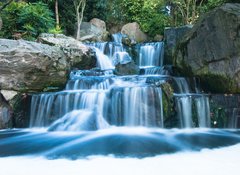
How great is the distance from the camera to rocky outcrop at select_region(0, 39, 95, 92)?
30.3 ft

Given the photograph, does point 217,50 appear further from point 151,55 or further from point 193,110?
point 151,55

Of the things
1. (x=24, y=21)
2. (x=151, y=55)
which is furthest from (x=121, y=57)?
(x=24, y=21)

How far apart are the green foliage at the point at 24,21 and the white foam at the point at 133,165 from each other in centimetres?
819

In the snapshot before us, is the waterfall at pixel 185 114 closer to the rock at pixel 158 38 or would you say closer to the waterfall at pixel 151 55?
the waterfall at pixel 151 55

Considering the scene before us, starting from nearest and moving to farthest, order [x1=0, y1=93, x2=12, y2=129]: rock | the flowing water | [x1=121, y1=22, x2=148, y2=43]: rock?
the flowing water → [x1=0, y1=93, x2=12, y2=129]: rock → [x1=121, y1=22, x2=148, y2=43]: rock

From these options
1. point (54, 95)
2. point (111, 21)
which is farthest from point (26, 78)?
point (111, 21)

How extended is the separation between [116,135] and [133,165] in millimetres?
2172

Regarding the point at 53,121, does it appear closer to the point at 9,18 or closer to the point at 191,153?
the point at 191,153

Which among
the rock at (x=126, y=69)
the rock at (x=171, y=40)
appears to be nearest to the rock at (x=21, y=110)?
the rock at (x=126, y=69)

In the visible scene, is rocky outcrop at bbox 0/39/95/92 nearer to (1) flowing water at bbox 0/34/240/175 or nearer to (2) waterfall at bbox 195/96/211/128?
(1) flowing water at bbox 0/34/240/175

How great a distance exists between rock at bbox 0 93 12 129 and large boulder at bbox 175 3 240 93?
5229 millimetres

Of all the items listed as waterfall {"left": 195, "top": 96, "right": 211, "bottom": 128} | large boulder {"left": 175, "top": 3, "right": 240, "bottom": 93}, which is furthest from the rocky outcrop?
waterfall {"left": 195, "top": 96, "right": 211, "bottom": 128}

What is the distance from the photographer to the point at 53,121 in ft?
29.3

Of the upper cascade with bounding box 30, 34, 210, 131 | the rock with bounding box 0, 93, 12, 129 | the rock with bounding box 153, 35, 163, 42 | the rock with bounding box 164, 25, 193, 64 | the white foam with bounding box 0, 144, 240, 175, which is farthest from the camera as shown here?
the rock with bounding box 153, 35, 163, 42
